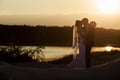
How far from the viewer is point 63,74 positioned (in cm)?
1544

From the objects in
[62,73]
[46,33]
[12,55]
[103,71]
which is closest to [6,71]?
[62,73]

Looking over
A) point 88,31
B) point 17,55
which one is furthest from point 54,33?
point 88,31

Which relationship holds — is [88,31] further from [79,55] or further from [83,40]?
→ [79,55]

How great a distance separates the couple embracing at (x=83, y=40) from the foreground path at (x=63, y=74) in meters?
2.05

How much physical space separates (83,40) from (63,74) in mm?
2903

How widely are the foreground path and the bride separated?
7.54 feet

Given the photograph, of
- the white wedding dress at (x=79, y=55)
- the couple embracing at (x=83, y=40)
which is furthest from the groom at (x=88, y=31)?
the white wedding dress at (x=79, y=55)

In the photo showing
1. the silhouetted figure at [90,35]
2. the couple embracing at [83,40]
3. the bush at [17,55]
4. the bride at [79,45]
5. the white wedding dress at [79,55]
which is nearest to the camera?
the silhouetted figure at [90,35]

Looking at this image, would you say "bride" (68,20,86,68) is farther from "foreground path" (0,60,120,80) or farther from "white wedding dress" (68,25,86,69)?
"foreground path" (0,60,120,80)

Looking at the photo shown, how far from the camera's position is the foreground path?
15.0 metres

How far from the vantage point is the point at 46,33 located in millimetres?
60875

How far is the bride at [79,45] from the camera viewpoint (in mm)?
18031

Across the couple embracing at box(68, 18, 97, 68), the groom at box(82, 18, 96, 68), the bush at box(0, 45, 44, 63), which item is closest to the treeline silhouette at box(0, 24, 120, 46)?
the bush at box(0, 45, 44, 63)

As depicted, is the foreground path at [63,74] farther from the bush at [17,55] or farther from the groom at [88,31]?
the bush at [17,55]
